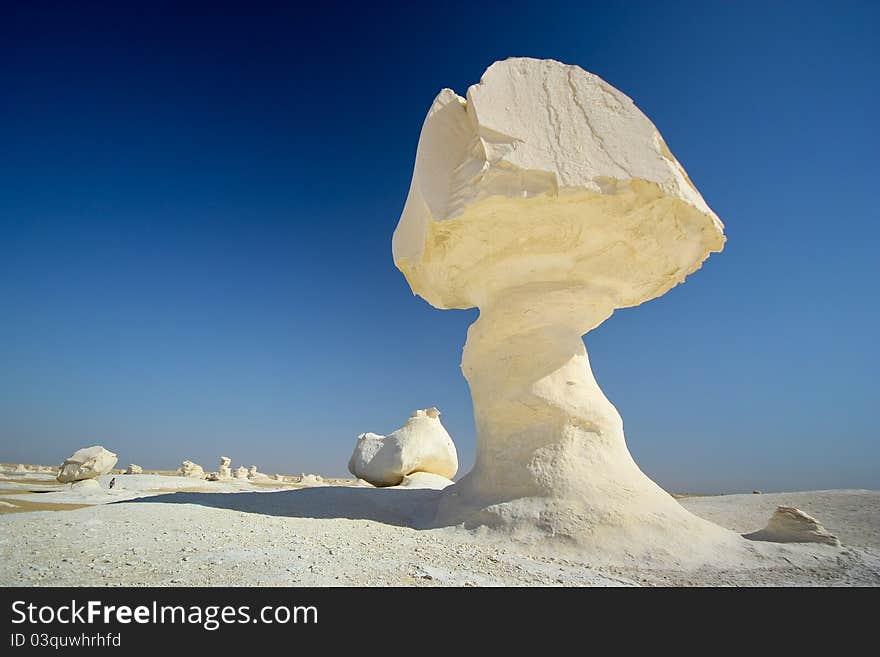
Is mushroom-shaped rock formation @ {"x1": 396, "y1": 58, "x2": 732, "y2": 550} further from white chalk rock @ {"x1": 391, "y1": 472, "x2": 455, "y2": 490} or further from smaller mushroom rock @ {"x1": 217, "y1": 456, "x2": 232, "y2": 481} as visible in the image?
smaller mushroom rock @ {"x1": 217, "y1": 456, "x2": 232, "y2": 481}

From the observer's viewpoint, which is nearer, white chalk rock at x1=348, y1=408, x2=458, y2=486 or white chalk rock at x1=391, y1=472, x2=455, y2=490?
white chalk rock at x1=391, y1=472, x2=455, y2=490

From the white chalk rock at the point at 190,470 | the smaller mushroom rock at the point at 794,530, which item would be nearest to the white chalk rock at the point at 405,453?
the smaller mushroom rock at the point at 794,530

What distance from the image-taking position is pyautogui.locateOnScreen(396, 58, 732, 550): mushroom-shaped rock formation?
15.9 feet

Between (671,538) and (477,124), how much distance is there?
454cm

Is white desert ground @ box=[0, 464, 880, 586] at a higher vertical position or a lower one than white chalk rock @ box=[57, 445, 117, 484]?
higher

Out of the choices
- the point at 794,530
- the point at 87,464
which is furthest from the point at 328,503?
the point at 87,464

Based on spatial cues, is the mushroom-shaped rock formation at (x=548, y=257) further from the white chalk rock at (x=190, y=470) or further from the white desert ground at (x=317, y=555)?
the white chalk rock at (x=190, y=470)

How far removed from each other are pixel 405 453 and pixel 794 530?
726cm

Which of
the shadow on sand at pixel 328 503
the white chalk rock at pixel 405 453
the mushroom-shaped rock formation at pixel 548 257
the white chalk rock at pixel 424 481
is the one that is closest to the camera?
the mushroom-shaped rock formation at pixel 548 257

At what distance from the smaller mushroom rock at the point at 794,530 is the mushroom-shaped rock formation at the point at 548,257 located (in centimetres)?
88

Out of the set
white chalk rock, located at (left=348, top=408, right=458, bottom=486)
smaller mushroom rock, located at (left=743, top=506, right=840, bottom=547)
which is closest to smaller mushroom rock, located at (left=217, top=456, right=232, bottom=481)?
white chalk rock, located at (left=348, top=408, right=458, bottom=486)

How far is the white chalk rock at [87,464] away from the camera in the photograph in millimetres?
13648

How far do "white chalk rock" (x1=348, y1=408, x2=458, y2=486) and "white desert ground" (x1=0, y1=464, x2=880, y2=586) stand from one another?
486 centimetres
